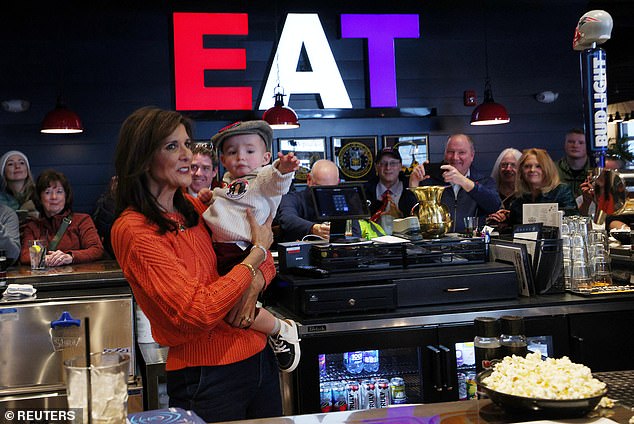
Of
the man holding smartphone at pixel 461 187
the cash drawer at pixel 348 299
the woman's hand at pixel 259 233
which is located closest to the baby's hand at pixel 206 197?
the woman's hand at pixel 259 233

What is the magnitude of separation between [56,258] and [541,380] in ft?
12.6

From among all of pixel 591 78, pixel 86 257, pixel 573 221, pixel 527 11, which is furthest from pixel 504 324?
pixel 527 11

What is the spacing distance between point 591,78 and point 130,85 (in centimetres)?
621

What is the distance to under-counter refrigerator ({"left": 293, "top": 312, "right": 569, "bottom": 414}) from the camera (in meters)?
3.17

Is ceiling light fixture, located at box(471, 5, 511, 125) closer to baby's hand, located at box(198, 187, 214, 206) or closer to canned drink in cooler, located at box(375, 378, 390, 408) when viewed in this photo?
canned drink in cooler, located at box(375, 378, 390, 408)

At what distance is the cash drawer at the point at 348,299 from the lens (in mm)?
3186

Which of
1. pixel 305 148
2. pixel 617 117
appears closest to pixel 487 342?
pixel 305 148

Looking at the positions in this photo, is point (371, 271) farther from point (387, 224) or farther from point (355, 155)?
point (355, 155)

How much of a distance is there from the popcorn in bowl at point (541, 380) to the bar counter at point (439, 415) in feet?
0.22

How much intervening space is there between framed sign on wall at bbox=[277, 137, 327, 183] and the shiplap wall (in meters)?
0.08

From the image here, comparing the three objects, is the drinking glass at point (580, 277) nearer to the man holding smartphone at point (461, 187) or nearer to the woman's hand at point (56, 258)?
the man holding smartphone at point (461, 187)

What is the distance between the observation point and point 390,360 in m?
3.39

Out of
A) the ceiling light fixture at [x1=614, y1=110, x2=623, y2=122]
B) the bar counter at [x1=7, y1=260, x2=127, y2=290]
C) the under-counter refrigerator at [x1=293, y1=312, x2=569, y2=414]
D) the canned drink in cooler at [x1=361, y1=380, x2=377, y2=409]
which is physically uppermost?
the ceiling light fixture at [x1=614, y1=110, x2=623, y2=122]

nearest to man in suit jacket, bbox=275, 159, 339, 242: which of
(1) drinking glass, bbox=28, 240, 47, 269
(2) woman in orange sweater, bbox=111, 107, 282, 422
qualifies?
(1) drinking glass, bbox=28, 240, 47, 269
